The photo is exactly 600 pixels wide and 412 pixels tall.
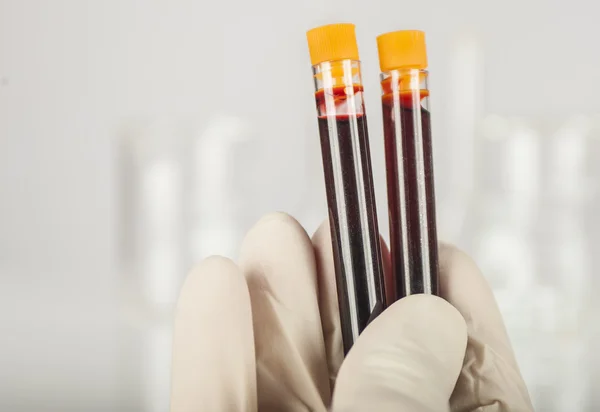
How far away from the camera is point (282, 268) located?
0.30 meters

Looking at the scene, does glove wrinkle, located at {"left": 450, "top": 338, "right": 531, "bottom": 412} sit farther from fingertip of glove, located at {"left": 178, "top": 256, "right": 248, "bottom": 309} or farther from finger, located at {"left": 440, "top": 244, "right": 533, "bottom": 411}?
fingertip of glove, located at {"left": 178, "top": 256, "right": 248, "bottom": 309}

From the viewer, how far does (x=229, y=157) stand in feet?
1.47

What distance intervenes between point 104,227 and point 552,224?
1.08 feet

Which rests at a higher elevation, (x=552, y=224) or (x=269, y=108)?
(x=269, y=108)

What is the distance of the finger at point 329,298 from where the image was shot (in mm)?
305

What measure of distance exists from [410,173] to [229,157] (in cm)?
20

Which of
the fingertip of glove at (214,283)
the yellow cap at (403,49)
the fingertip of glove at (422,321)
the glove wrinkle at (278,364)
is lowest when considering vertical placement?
the glove wrinkle at (278,364)

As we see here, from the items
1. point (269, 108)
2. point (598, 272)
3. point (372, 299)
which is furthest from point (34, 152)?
point (598, 272)

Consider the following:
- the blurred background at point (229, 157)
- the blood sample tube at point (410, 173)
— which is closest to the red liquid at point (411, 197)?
the blood sample tube at point (410, 173)

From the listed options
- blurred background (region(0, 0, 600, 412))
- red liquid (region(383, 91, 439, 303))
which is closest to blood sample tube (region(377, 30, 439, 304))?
red liquid (region(383, 91, 439, 303))

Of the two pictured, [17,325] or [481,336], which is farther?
[17,325]

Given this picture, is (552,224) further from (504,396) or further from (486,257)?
(504,396)

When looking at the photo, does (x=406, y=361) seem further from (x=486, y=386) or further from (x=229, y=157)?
(x=229, y=157)

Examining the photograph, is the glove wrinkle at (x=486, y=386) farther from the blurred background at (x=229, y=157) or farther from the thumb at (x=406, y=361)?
the blurred background at (x=229, y=157)
